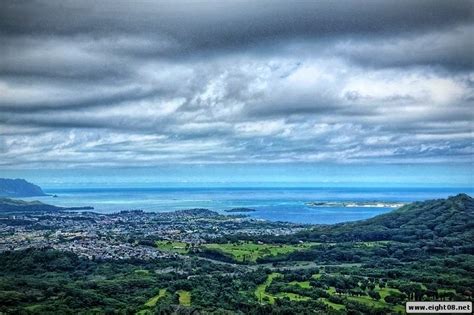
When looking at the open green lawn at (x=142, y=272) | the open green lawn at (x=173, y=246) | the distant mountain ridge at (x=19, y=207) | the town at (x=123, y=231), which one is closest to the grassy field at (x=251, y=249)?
the open green lawn at (x=173, y=246)

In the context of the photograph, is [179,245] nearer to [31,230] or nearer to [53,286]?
[53,286]

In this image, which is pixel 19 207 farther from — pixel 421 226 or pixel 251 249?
pixel 421 226

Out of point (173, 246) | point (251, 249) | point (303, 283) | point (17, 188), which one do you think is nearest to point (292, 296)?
point (303, 283)

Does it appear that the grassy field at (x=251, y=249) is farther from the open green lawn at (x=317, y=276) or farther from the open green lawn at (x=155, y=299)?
the open green lawn at (x=155, y=299)

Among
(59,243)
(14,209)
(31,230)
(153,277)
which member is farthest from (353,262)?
(14,209)

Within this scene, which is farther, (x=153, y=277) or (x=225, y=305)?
(x=153, y=277)

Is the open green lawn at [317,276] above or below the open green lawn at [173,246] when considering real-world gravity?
below
